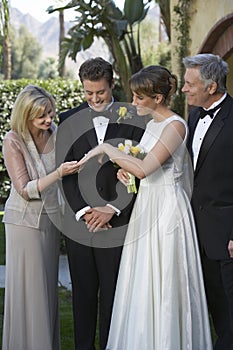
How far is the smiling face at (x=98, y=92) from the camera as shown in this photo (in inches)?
169

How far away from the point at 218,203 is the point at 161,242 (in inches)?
16.5

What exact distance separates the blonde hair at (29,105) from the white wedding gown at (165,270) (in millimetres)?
679

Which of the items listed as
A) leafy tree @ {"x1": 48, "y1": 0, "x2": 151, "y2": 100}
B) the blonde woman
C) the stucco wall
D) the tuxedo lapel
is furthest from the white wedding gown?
leafy tree @ {"x1": 48, "y1": 0, "x2": 151, "y2": 100}

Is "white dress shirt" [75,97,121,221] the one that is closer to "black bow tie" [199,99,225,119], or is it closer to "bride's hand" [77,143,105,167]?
"bride's hand" [77,143,105,167]

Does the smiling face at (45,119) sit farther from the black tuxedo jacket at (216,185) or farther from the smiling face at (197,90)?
the black tuxedo jacket at (216,185)

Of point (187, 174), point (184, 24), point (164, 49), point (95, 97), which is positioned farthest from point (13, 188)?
point (164, 49)

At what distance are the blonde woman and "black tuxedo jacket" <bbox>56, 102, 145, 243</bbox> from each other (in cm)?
12

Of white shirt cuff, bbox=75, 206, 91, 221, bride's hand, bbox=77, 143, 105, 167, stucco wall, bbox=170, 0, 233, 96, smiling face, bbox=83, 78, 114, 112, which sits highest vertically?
stucco wall, bbox=170, 0, 233, 96

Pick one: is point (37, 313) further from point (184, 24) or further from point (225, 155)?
point (184, 24)

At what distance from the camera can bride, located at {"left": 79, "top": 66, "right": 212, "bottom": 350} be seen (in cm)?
412

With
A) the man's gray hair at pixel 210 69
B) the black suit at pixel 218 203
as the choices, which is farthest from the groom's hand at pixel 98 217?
the man's gray hair at pixel 210 69

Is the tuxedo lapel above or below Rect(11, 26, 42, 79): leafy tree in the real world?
below

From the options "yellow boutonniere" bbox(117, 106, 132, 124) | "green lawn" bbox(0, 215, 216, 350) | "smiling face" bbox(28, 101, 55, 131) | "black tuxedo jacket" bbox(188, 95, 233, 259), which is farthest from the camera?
"green lawn" bbox(0, 215, 216, 350)

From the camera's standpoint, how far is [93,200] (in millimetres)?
4445
